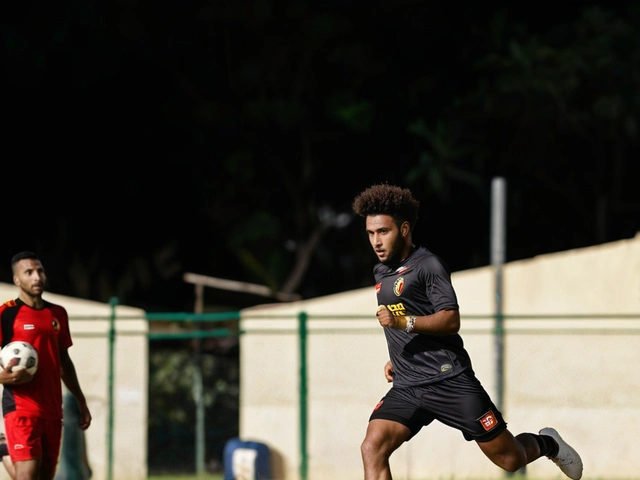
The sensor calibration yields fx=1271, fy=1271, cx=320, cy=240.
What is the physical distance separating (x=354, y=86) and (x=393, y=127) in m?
1.21

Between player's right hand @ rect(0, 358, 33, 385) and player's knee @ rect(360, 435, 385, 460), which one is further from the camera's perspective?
player's right hand @ rect(0, 358, 33, 385)

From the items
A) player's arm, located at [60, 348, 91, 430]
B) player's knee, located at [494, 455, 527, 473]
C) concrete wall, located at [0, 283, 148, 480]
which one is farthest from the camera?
concrete wall, located at [0, 283, 148, 480]

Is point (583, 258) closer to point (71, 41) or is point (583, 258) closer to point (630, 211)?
point (630, 211)

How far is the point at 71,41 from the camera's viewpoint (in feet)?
85.7

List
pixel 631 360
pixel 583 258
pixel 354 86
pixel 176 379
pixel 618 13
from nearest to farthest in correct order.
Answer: pixel 631 360
pixel 583 258
pixel 176 379
pixel 618 13
pixel 354 86

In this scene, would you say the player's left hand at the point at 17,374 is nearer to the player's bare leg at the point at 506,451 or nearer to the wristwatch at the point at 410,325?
the wristwatch at the point at 410,325

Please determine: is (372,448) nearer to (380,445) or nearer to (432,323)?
(380,445)

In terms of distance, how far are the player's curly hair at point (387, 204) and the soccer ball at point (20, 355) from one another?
259cm

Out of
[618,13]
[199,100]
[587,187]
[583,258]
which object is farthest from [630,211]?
[583,258]

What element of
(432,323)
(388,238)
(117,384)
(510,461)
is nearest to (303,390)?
(117,384)

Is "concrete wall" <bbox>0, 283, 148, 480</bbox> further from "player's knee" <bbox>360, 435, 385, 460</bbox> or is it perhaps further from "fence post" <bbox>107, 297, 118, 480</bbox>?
"player's knee" <bbox>360, 435, 385, 460</bbox>

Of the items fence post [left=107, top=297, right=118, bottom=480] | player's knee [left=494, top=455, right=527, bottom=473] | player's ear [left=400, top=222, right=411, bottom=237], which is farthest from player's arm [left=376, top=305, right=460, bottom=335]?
fence post [left=107, top=297, right=118, bottom=480]

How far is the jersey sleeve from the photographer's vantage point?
23.6 feet

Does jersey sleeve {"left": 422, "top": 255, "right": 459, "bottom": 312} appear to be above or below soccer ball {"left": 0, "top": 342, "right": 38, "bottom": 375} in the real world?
above
